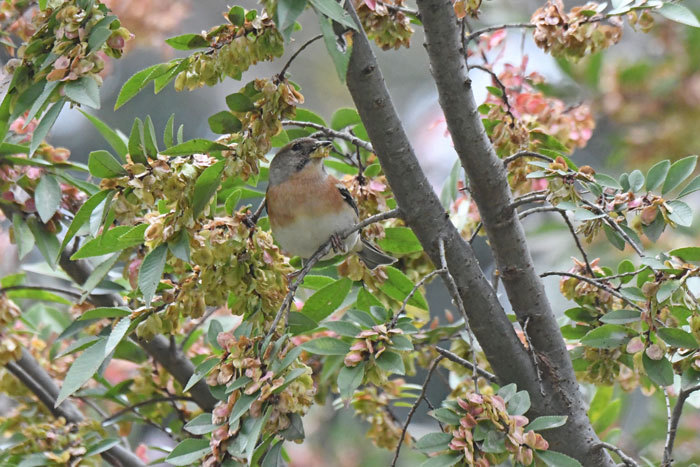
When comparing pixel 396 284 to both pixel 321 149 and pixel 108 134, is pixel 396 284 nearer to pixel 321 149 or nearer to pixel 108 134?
pixel 321 149

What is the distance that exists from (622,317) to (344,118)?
0.90m

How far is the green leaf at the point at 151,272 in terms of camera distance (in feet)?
4.32

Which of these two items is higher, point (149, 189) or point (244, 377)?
point (149, 189)

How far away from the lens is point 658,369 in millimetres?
1408

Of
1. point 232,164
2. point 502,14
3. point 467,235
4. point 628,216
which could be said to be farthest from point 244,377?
point 502,14

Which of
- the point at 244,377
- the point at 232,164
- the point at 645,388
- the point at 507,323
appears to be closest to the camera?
the point at 244,377

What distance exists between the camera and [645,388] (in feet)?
6.63

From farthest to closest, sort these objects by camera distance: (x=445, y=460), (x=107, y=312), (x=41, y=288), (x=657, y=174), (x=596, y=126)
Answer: (x=596, y=126), (x=41, y=288), (x=107, y=312), (x=657, y=174), (x=445, y=460)

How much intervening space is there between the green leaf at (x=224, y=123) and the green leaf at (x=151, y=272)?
0.78 feet

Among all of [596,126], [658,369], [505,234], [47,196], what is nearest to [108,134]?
[47,196]

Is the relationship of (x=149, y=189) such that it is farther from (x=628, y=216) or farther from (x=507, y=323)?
Result: (x=628, y=216)

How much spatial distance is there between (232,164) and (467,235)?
87cm

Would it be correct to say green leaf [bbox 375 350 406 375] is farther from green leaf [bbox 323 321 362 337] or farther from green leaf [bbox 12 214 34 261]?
green leaf [bbox 12 214 34 261]

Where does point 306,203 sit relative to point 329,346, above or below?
above
